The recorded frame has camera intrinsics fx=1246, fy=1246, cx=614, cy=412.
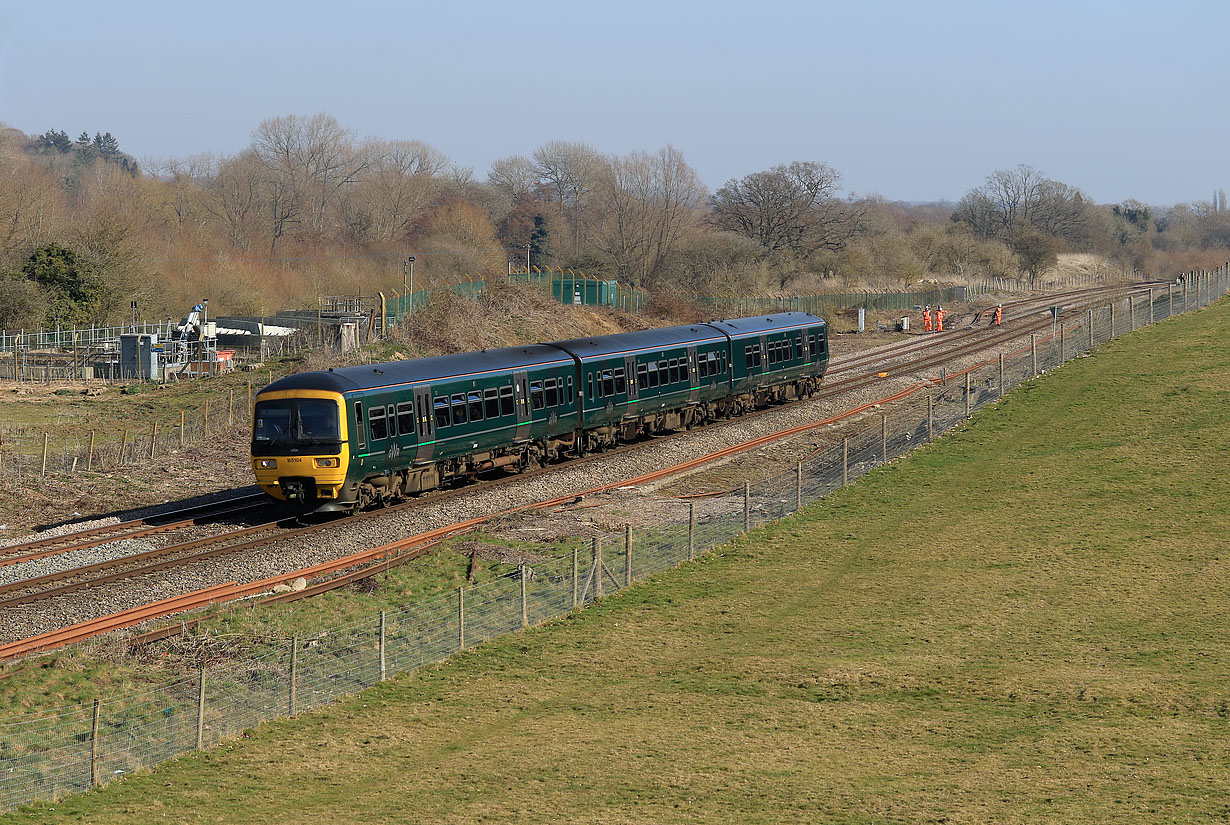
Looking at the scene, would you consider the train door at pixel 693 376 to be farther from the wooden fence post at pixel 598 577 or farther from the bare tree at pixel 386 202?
→ the bare tree at pixel 386 202

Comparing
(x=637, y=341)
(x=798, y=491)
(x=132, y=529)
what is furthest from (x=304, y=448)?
(x=637, y=341)

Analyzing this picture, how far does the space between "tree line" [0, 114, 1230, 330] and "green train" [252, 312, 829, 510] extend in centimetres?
4545

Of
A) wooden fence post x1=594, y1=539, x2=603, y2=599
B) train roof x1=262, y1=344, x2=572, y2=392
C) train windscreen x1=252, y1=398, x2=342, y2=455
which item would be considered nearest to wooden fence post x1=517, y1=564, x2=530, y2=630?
wooden fence post x1=594, y1=539, x2=603, y2=599

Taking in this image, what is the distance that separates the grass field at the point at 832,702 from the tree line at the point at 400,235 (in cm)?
6651

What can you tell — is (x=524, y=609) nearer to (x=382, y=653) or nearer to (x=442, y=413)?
(x=382, y=653)

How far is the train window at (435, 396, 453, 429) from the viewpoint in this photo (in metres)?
32.7

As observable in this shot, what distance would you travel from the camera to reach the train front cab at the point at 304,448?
2928cm

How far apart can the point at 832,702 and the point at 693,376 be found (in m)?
29.0

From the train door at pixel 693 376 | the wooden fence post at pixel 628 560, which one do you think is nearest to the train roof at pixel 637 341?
the train door at pixel 693 376

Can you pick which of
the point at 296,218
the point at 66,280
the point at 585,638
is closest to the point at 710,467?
the point at 585,638

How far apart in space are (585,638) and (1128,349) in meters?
42.3

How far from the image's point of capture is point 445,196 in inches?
6506

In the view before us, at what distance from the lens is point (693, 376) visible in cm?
4566

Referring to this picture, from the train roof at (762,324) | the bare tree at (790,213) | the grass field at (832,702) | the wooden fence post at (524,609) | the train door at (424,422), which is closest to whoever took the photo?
the grass field at (832,702)
